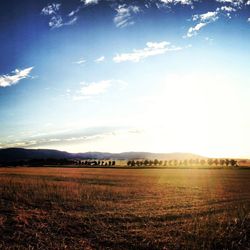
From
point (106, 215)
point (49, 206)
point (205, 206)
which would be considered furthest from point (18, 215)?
point (205, 206)

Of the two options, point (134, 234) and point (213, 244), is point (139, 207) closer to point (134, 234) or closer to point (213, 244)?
point (134, 234)

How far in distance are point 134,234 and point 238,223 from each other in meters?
5.40

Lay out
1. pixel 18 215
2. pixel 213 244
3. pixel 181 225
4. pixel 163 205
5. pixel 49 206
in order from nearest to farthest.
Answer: pixel 213 244
pixel 181 225
pixel 18 215
pixel 49 206
pixel 163 205

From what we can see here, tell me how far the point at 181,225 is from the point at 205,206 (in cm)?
671

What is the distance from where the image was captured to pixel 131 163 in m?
146

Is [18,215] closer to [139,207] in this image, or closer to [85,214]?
[85,214]

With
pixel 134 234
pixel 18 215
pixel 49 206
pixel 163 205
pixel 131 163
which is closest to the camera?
pixel 134 234

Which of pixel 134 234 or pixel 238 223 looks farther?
pixel 238 223

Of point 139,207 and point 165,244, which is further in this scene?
point 139,207

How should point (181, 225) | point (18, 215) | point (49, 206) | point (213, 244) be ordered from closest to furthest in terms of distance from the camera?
point (213, 244), point (181, 225), point (18, 215), point (49, 206)

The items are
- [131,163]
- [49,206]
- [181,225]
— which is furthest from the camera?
[131,163]

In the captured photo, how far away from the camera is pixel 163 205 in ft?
72.1

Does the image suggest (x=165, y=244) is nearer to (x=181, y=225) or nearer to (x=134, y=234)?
(x=134, y=234)

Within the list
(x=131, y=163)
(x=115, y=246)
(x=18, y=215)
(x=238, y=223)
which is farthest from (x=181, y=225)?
(x=131, y=163)
